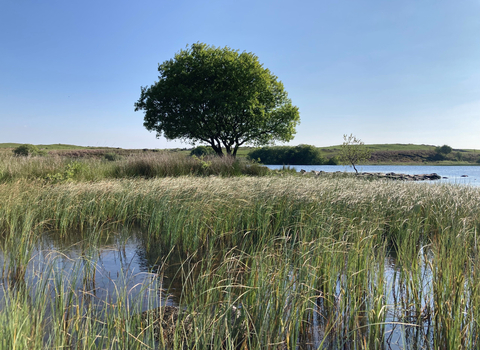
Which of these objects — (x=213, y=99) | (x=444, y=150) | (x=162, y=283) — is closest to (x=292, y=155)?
(x=444, y=150)

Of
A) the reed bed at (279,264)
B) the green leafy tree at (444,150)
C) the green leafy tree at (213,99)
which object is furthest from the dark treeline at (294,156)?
the reed bed at (279,264)

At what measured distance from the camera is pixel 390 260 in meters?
4.55

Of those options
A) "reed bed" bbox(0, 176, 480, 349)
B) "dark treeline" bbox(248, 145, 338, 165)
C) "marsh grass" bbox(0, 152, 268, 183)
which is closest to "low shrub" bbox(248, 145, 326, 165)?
"dark treeline" bbox(248, 145, 338, 165)

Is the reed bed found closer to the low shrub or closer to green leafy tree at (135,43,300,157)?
green leafy tree at (135,43,300,157)

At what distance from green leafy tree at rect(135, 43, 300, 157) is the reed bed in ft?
49.2

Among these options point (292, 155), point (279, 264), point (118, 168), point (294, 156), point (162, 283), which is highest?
point (292, 155)

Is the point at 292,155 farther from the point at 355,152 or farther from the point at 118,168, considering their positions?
the point at 118,168

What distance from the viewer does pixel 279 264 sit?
3.10m

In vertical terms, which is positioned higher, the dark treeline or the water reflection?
the dark treeline

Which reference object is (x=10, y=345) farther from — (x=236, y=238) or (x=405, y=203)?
(x=405, y=203)

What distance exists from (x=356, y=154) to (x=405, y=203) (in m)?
18.6

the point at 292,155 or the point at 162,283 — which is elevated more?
the point at 292,155

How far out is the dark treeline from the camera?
68.4 meters

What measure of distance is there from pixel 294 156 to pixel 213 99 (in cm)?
5054
